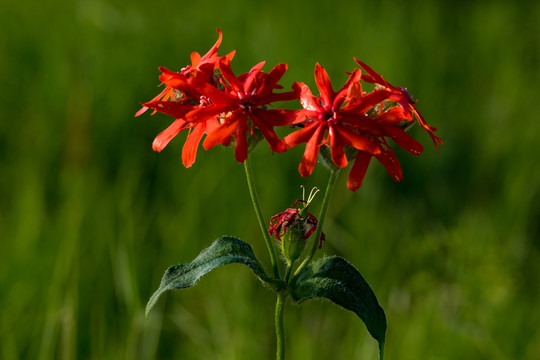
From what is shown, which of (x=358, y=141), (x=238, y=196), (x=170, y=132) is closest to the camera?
(x=358, y=141)

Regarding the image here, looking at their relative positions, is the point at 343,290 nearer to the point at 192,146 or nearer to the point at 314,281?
the point at 314,281

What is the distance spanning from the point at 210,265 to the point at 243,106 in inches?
10.1

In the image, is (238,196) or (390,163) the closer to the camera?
(390,163)

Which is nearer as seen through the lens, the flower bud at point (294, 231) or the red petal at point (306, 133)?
the red petal at point (306, 133)

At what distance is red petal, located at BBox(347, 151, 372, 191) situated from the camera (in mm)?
995

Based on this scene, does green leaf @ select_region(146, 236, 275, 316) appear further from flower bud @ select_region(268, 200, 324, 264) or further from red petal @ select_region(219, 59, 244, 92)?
red petal @ select_region(219, 59, 244, 92)

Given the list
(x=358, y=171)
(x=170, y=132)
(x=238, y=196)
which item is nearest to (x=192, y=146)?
(x=170, y=132)

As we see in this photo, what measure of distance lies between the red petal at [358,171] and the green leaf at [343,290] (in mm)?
152

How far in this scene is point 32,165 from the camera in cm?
257

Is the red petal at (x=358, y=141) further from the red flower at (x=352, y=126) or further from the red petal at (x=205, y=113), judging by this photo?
the red petal at (x=205, y=113)

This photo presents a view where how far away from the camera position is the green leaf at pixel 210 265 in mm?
1029

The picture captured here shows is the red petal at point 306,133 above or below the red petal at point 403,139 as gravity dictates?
above

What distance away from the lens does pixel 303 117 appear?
1010 mm

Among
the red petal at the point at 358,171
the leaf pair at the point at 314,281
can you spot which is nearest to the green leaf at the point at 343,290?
the leaf pair at the point at 314,281
